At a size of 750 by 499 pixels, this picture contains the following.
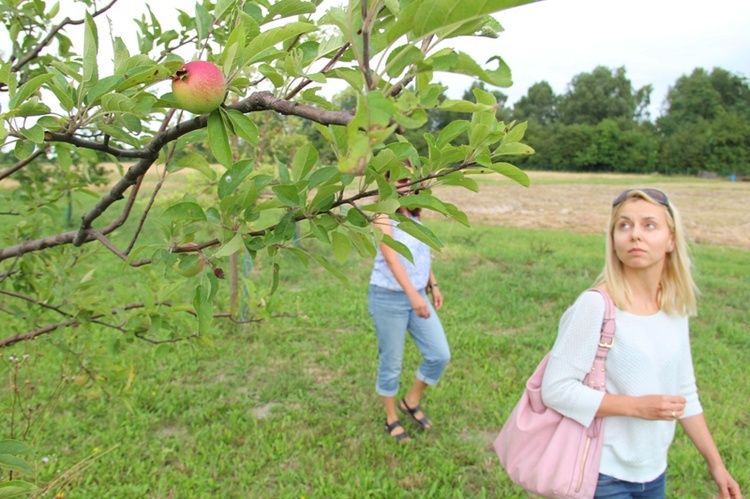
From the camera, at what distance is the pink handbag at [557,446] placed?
62.7 inches

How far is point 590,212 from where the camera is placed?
1568cm

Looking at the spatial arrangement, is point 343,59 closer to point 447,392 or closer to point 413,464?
point 413,464

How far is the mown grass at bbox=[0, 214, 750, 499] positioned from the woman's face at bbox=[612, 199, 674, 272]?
1.08m

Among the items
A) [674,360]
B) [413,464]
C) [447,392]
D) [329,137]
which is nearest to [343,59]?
[329,137]

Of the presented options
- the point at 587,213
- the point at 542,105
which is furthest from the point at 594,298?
the point at 542,105

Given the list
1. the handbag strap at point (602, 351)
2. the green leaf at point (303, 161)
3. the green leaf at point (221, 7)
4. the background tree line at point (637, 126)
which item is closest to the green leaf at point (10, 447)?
the green leaf at point (303, 161)

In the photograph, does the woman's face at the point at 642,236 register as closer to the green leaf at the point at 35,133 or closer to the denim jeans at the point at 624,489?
the denim jeans at the point at 624,489

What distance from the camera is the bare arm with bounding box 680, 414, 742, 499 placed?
1704 millimetres

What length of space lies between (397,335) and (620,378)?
1.25 m

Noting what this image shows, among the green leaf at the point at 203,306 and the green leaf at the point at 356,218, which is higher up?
the green leaf at the point at 356,218

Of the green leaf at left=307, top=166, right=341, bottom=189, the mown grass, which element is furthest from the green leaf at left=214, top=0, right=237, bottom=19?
the mown grass

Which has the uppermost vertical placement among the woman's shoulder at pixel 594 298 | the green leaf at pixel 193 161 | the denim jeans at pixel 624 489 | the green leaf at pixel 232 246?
the green leaf at pixel 193 161

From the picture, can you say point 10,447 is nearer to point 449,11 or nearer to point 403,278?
point 449,11

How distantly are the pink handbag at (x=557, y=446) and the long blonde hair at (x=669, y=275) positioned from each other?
9cm
